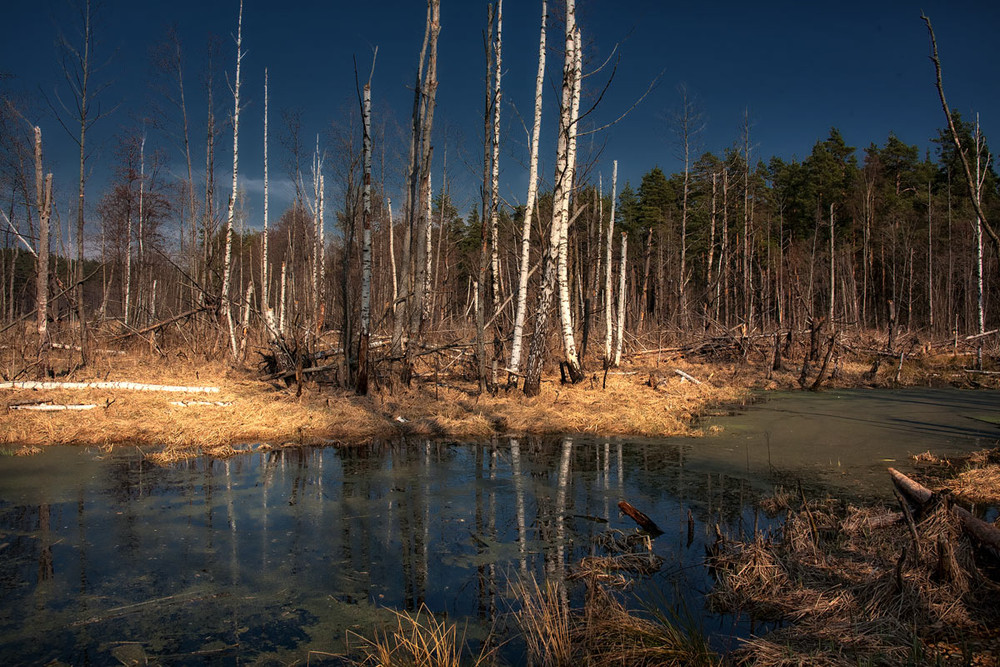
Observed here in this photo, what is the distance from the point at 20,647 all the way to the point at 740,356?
20169 millimetres

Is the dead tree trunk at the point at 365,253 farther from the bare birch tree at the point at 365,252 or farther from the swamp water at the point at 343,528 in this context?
the swamp water at the point at 343,528

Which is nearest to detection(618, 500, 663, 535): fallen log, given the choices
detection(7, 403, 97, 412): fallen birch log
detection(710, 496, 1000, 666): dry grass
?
detection(710, 496, 1000, 666): dry grass

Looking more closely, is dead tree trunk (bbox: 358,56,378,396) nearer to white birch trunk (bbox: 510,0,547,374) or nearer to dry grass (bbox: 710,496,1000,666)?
white birch trunk (bbox: 510,0,547,374)

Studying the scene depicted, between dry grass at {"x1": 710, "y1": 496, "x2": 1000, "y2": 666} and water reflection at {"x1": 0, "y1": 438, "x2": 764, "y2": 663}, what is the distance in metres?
0.40

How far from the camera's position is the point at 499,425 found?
434 inches

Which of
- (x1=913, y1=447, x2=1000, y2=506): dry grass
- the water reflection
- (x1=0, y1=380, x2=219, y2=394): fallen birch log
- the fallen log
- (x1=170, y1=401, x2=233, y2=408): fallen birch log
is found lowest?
the water reflection

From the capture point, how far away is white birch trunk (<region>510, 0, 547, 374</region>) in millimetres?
13195

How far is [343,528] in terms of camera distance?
564 cm

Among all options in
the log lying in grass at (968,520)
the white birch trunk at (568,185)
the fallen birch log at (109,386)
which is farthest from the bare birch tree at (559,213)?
the log lying in grass at (968,520)

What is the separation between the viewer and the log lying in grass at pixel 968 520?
3.67 m

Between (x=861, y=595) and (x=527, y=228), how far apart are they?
1069 cm

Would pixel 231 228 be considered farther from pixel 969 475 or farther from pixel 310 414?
pixel 969 475

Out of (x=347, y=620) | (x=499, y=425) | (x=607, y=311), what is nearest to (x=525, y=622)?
(x=347, y=620)

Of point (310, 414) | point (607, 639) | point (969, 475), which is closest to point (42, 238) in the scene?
point (310, 414)
